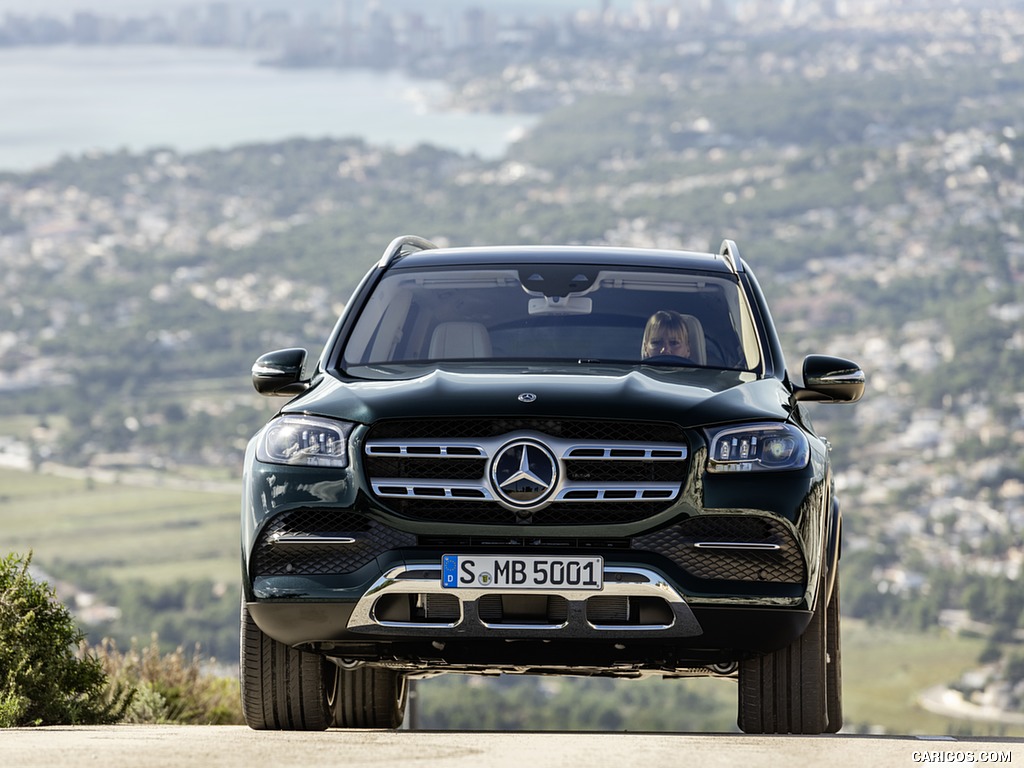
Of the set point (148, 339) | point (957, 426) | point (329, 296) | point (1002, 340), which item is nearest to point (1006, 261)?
point (1002, 340)

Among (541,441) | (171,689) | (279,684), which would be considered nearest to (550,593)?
(541,441)

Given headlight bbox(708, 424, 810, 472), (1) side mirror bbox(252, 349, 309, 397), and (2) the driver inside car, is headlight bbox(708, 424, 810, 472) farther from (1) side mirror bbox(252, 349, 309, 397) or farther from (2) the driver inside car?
(1) side mirror bbox(252, 349, 309, 397)

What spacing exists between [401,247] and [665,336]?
135 cm

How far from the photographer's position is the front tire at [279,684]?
5.83m

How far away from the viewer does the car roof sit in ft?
23.2

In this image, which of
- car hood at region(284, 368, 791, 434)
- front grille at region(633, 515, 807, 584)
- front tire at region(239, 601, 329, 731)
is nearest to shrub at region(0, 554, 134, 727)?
front tire at region(239, 601, 329, 731)

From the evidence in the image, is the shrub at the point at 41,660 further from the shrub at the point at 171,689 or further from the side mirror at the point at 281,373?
the side mirror at the point at 281,373

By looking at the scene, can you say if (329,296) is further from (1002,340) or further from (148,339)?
(1002,340)

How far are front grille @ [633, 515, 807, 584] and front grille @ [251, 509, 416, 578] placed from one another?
76cm

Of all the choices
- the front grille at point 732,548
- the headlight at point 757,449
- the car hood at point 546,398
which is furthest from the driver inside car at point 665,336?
the front grille at point 732,548

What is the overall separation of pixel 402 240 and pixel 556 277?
0.72m

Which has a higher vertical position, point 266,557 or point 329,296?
Result: point 266,557

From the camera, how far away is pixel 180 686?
10.0 meters

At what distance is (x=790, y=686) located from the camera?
5840mm
